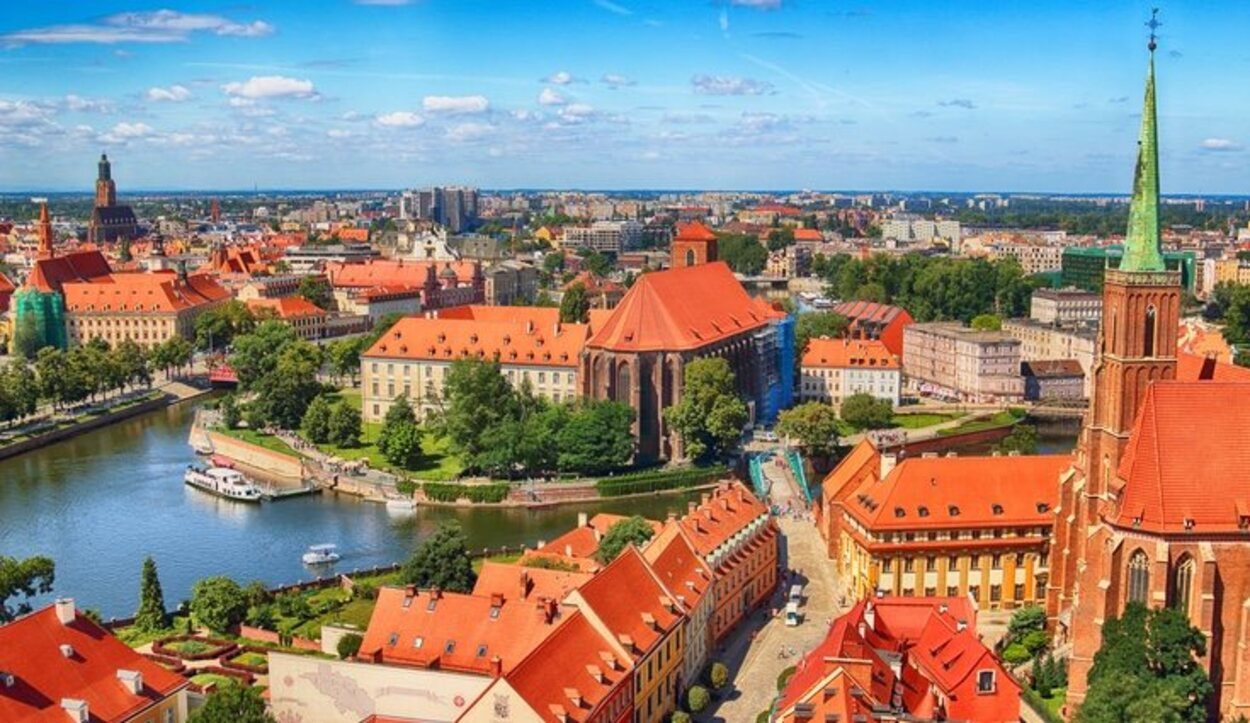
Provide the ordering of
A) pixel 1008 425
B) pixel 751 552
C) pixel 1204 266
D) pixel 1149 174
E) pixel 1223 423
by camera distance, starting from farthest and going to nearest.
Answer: pixel 1204 266, pixel 1008 425, pixel 751 552, pixel 1149 174, pixel 1223 423

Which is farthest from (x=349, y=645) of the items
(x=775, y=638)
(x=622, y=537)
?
(x=775, y=638)

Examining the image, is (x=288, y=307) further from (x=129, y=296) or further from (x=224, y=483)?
(x=224, y=483)

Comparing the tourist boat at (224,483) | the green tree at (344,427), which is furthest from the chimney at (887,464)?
the green tree at (344,427)

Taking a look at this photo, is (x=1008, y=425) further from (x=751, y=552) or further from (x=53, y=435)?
(x=53, y=435)

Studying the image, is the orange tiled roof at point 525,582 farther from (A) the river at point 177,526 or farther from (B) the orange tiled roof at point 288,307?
(B) the orange tiled roof at point 288,307

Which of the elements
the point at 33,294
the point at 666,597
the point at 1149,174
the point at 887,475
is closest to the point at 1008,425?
the point at 887,475
